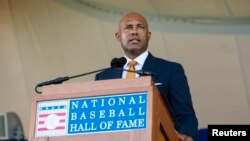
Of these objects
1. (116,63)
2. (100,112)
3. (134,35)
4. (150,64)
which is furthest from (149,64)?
(100,112)

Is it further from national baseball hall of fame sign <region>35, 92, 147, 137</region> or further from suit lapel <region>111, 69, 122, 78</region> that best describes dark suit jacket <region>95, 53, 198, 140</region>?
national baseball hall of fame sign <region>35, 92, 147, 137</region>

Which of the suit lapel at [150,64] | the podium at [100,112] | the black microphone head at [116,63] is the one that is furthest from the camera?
the suit lapel at [150,64]

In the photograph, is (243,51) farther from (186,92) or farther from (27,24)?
(186,92)

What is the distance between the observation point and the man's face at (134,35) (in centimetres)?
287

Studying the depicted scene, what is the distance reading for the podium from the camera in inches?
86.2

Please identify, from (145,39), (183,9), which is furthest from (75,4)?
(145,39)

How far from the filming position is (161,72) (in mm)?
2832

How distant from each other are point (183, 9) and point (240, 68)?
0.78m

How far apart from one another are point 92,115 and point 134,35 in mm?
701

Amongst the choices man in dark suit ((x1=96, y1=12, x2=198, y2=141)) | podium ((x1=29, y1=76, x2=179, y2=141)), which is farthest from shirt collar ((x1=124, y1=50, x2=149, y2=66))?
podium ((x1=29, y1=76, x2=179, y2=141))

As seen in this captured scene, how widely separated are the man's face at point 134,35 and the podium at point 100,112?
588 millimetres

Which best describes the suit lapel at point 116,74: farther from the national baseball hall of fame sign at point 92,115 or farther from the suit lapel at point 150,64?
the national baseball hall of fame sign at point 92,115

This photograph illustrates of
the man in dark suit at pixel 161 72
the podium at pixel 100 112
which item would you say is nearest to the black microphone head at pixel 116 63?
the man in dark suit at pixel 161 72

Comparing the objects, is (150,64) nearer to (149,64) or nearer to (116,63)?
(149,64)
